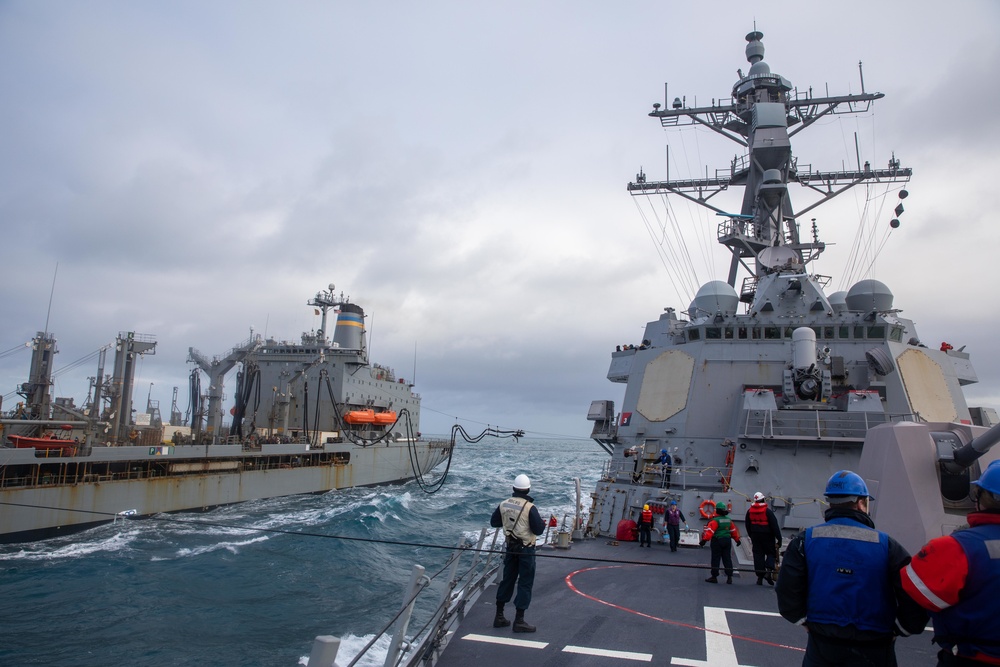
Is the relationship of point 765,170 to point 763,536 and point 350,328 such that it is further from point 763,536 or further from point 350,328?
point 350,328

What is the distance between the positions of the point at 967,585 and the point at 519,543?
3646 millimetres

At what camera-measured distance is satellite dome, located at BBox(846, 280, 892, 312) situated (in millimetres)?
15023

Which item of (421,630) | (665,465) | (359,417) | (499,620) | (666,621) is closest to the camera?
(421,630)

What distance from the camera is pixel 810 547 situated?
2.71 meters

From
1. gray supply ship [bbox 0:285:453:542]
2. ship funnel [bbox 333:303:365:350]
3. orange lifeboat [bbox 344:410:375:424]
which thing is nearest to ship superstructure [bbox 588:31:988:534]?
gray supply ship [bbox 0:285:453:542]

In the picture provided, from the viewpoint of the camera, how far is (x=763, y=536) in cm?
783

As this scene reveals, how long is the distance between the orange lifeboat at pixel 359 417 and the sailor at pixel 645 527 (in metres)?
26.6

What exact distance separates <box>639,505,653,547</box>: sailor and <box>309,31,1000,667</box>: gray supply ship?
0.43 metres

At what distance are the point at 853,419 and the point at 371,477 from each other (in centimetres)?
2839

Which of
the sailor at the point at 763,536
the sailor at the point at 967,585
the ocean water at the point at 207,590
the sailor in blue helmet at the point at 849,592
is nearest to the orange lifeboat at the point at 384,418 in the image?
the ocean water at the point at 207,590

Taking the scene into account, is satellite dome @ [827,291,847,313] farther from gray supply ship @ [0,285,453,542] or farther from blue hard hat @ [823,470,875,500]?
blue hard hat @ [823,470,875,500]

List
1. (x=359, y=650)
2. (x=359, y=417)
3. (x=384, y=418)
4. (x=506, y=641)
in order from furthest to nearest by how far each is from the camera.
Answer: (x=384, y=418) → (x=359, y=417) → (x=359, y=650) → (x=506, y=641)

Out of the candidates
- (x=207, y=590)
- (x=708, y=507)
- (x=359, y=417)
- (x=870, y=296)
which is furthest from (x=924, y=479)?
(x=359, y=417)

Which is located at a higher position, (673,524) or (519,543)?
(519,543)
